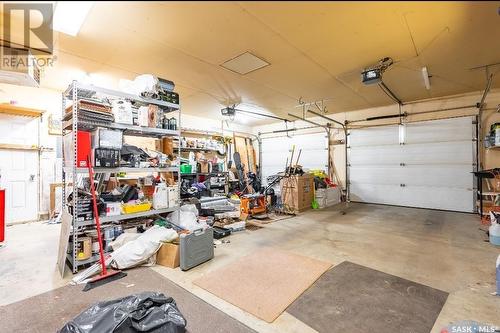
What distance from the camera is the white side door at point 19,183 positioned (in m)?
4.88

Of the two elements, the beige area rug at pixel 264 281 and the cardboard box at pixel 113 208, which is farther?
the cardboard box at pixel 113 208

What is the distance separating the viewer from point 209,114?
25.3ft

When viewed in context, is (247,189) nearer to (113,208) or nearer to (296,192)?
(296,192)

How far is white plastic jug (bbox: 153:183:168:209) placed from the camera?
3.45 m

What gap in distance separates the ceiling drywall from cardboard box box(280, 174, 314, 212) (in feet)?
7.21

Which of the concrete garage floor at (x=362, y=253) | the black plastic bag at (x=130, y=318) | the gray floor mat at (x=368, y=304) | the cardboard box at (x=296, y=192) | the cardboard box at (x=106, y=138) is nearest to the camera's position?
the black plastic bag at (x=130, y=318)

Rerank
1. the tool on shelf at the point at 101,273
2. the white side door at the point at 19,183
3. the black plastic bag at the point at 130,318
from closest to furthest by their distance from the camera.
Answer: the black plastic bag at the point at 130,318, the tool on shelf at the point at 101,273, the white side door at the point at 19,183

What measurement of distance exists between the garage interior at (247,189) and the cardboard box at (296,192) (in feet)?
0.21

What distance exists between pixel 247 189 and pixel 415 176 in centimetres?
468

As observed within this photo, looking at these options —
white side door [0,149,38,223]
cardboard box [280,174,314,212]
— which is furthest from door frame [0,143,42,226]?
cardboard box [280,174,314,212]

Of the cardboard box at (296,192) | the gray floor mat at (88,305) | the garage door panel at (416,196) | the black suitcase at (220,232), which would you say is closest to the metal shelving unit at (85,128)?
the gray floor mat at (88,305)

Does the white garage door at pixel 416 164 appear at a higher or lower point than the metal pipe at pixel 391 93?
lower

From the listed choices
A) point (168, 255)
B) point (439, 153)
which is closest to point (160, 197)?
point (168, 255)

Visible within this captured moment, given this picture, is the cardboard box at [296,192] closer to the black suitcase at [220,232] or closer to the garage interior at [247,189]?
the garage interior at [247,189]
